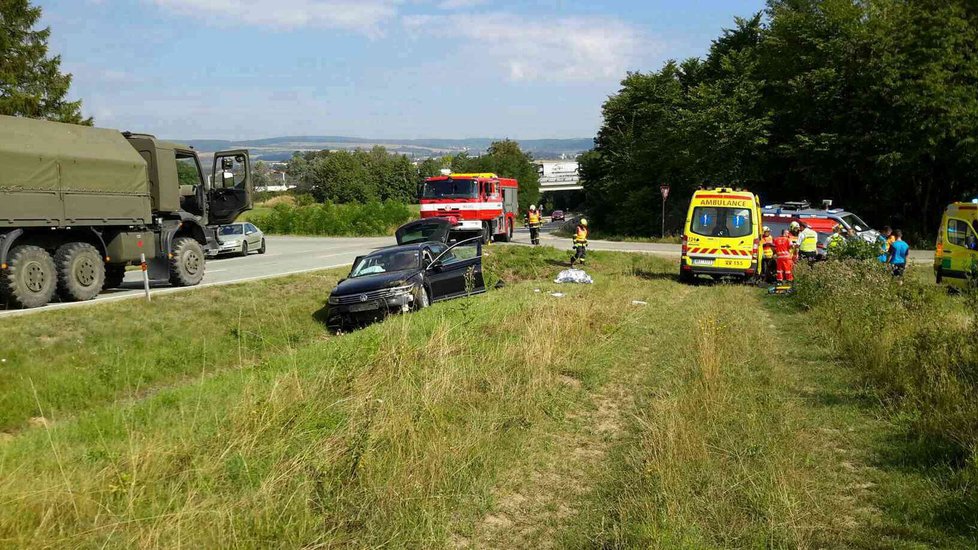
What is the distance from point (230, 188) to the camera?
771 inches

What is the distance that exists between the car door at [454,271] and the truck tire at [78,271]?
655cm

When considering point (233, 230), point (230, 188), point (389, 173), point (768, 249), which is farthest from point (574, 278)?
point (389, 173)

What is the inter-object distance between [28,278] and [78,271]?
42.5 inches

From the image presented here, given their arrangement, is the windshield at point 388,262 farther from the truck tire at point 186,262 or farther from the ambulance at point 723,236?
the ambulance at point 723,236

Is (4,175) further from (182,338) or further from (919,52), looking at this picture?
(919,52)

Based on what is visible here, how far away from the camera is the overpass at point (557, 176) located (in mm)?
116625

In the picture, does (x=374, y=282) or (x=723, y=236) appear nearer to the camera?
(x=374, y=282)

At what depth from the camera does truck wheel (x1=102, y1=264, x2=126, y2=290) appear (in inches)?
712

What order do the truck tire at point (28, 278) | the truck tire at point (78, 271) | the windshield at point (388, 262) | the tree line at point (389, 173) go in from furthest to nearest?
the tree line at point (389, 173), the windshield at point (388, 262), the truck tire at point (78, 271), the truck tire at point (28, 278)

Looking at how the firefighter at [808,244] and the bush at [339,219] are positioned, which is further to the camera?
the bush at [339,219]

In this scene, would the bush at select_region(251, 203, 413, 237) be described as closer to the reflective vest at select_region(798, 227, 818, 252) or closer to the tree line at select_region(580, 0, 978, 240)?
the tree line at select_region(580, 0, 978, 240)

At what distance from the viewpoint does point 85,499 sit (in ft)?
16.4

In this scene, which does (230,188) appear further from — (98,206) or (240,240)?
(240,240)

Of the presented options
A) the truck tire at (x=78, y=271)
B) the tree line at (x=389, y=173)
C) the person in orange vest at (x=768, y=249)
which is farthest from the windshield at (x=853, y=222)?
the tree line at (x=389, y=173)
